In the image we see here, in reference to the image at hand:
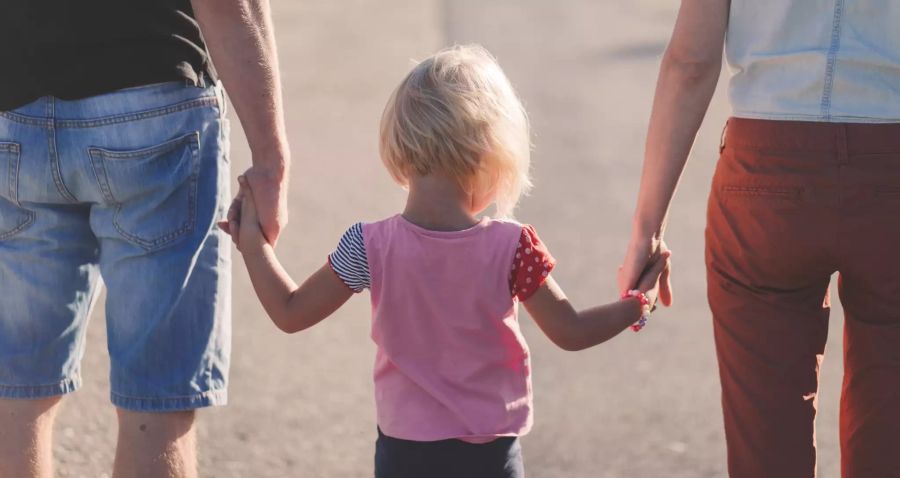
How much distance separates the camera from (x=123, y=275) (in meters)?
3.00

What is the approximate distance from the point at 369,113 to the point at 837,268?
7.50 metres

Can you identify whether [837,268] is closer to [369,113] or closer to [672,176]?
[672,176]

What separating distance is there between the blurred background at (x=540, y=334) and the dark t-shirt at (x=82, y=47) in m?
1.88

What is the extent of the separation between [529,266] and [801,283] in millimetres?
619

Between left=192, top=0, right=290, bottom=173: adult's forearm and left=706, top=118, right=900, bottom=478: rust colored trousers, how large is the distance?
954 millimetres

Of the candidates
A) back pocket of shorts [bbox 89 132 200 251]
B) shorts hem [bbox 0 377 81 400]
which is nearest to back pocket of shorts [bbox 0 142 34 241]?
back pocket of shorts [bbox 89 132 200 251]

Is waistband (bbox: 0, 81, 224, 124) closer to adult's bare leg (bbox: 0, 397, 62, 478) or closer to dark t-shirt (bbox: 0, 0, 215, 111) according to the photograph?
dark t-shirt (bbox: 0, 0, 215, 111)

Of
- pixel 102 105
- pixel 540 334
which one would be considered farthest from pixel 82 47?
pixel 540 334

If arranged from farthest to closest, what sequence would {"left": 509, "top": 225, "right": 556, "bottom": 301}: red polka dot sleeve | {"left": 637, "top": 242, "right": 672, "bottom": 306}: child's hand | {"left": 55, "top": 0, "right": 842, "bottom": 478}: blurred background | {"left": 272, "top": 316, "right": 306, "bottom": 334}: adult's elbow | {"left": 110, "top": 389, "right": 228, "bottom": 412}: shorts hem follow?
{"left": 55, "top": 0, "right": 842, "bottom": 478}: blurred background, {"left": 637, "top": 242, "right": 672, "bottom": 306}: child's hand, {"left": 110, "top": 389, "right": 228, "bottom": 412}: shorts hem, {"left": 272, "top": 316, "right": 306, "bottom": 334}: adult's elbow, {"left": 509, "top": 225, "right": 556, "bottom": 301}: red polka dot sleeve

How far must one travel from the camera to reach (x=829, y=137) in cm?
288

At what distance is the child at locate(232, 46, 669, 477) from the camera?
2.80m

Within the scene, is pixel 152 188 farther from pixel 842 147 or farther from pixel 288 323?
pixel 842 147

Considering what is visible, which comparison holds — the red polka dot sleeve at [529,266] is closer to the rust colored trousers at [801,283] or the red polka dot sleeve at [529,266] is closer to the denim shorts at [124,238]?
the rust colored trousers at [801,283]

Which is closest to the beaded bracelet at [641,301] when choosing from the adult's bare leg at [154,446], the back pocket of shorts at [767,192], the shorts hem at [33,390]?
the back pocket of shorts at [767,192]
